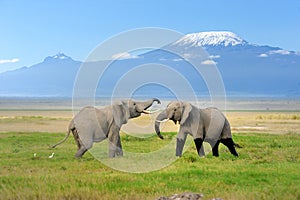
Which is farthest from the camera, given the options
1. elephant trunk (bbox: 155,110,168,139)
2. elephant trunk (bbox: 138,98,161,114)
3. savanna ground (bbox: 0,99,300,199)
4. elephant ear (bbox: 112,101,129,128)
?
elephant trunk (bbox: 138,98,161,114)

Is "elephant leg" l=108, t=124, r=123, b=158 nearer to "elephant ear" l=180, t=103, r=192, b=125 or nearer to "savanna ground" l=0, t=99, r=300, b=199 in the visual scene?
"savanna ground" l=0, t=99, r=300, b=199

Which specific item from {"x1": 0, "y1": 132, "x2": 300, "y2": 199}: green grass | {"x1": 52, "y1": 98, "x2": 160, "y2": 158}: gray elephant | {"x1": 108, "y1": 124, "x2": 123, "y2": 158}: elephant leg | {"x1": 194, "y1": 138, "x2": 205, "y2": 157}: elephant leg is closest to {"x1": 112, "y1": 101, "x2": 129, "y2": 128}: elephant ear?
{"x1": 52, "y1": 98, "x2": 160, "y2": 158}: gray elephant

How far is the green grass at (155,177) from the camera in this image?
11.5 m

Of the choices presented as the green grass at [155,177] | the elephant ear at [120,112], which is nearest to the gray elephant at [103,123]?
the elephant ear at [120,112]

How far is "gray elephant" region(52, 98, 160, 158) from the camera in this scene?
18.6 meters

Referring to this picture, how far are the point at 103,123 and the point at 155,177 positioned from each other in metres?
5.44

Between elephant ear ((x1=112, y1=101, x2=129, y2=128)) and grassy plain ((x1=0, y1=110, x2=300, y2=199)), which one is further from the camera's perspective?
elephant ear ((x1=112, y1=101, x2=129, y2=128))

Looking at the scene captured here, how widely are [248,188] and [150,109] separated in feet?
28.1

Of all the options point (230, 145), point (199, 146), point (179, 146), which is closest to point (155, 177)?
point (179, 146)

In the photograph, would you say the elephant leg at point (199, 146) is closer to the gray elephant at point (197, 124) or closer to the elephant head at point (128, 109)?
the gray elephant at point (197, 124)

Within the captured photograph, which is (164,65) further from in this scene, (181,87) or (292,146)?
(292,146)

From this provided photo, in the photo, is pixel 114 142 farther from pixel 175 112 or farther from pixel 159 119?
pixel 175 112

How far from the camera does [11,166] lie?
16.5 metres

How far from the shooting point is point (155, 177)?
1395 cm
